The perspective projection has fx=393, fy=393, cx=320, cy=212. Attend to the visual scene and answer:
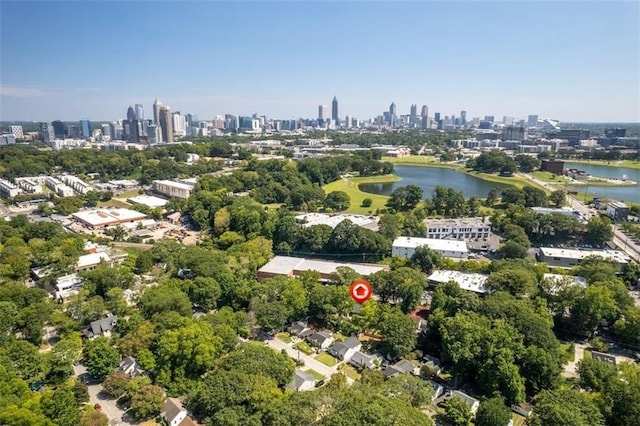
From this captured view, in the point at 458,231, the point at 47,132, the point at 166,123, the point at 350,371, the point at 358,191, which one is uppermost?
the point at 166,123

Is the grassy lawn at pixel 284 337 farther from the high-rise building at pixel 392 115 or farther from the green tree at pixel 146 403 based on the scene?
the high-rise building at pixel 392 115

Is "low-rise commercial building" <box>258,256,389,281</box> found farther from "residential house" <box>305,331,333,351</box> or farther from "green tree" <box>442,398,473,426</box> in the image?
"green tree" <box>442,398,473,426</box>

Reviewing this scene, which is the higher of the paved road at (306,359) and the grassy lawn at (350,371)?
the paved road at (306,359)

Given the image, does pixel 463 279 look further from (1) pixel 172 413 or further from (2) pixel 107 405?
(2) pixel 107 405

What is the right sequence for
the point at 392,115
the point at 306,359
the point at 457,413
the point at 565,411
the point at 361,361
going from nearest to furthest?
Result: the point at 565,411, the point at 457,413, the point at 361,361, the point at 306,359, the point at 392,115

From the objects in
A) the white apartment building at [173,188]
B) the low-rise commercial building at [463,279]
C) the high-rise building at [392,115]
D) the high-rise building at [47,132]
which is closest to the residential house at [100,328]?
the low-rise commercial building at [463,279]

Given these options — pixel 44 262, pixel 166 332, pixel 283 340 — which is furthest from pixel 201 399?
pixel 44 262

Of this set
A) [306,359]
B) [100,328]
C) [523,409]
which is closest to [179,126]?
[100,328]
